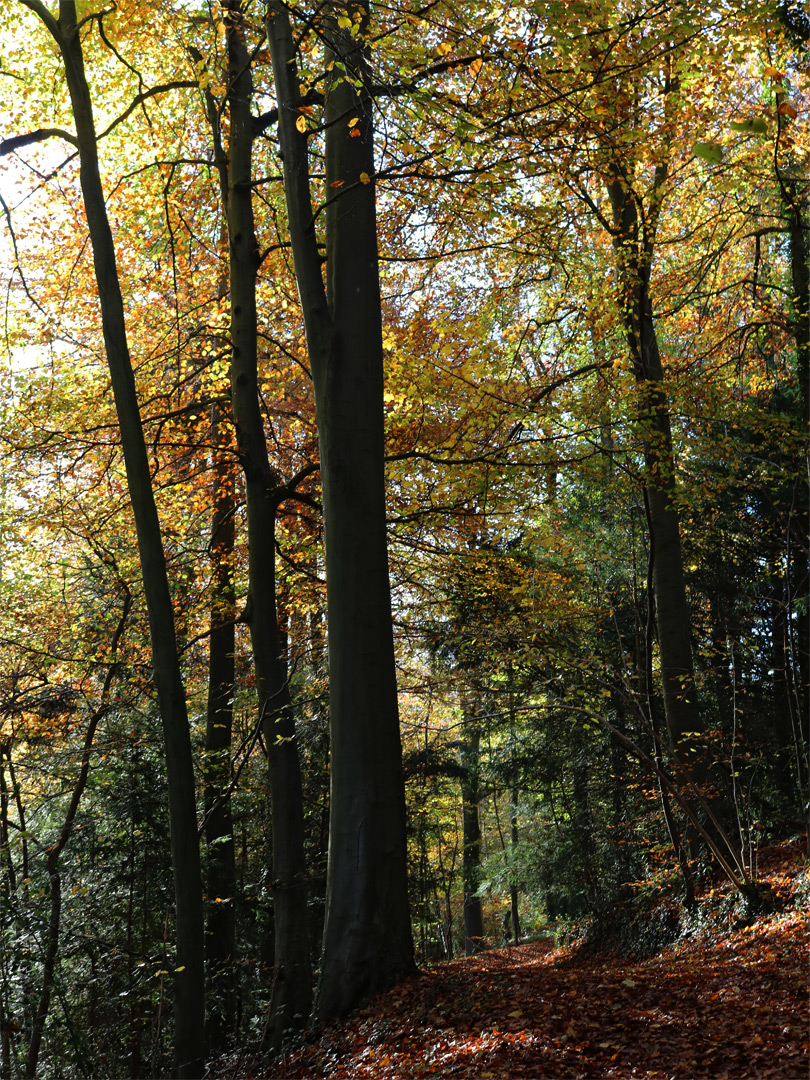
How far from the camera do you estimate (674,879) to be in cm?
905

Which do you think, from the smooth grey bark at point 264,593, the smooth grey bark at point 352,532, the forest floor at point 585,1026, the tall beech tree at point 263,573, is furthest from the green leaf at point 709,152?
the smooth grey bark at point 264,593

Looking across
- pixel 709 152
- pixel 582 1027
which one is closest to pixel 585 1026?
pixel 582 1027

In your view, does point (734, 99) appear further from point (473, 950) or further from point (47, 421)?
point (473, 950)

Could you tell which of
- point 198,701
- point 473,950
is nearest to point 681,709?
point 198,701

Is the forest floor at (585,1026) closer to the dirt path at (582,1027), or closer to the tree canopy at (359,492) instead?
the dirt path at (582,1027)

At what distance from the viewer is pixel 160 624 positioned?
5465 mm

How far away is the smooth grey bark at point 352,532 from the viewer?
194 inches

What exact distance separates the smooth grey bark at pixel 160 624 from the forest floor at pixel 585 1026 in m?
0.68

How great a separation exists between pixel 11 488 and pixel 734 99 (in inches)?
465

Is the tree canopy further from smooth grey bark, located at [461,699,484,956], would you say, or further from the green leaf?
the green leaf

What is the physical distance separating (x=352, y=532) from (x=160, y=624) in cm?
146

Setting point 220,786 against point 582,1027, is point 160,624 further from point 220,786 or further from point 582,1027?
point 582,1027

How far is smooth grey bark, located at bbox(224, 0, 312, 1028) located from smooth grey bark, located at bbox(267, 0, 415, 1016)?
998mm

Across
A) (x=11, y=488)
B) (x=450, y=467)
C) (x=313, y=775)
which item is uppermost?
A: (x=11, y=488)
